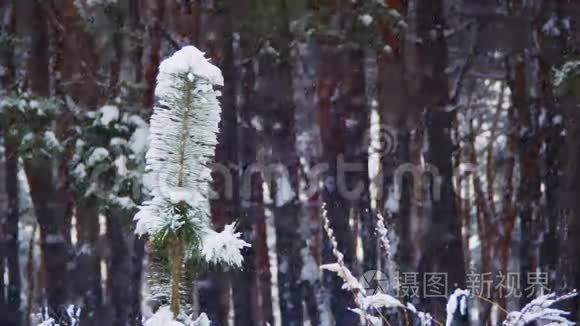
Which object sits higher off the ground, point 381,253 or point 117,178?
point 117,178

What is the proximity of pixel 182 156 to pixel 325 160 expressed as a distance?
4.57 metres

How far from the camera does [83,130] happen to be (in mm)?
5711

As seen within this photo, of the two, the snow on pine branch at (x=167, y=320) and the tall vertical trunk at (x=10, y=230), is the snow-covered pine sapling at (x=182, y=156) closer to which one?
Answer: the snow on pine branch at (x=167, y=320)

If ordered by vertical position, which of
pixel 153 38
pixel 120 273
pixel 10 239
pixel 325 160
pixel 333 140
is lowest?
pixel 120 273

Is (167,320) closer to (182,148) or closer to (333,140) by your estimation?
(182,148)

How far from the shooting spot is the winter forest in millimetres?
5648

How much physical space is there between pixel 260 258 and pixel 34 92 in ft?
7.73

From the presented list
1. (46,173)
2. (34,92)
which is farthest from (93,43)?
(46,173)

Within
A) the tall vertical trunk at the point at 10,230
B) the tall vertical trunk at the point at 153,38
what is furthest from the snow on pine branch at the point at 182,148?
the tall vertical trunk at the point at 10,230

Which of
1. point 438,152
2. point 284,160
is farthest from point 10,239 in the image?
point 438,152

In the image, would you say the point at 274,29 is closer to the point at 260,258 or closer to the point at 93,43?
the point at 93,43

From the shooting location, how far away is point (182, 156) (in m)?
1.17

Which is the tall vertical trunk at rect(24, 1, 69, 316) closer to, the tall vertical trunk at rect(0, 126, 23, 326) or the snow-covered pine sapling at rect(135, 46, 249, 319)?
the tall vertical trunk at rect(0, 126, 23, 326)

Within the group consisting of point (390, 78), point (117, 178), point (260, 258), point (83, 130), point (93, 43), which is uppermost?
point (93, 43)
